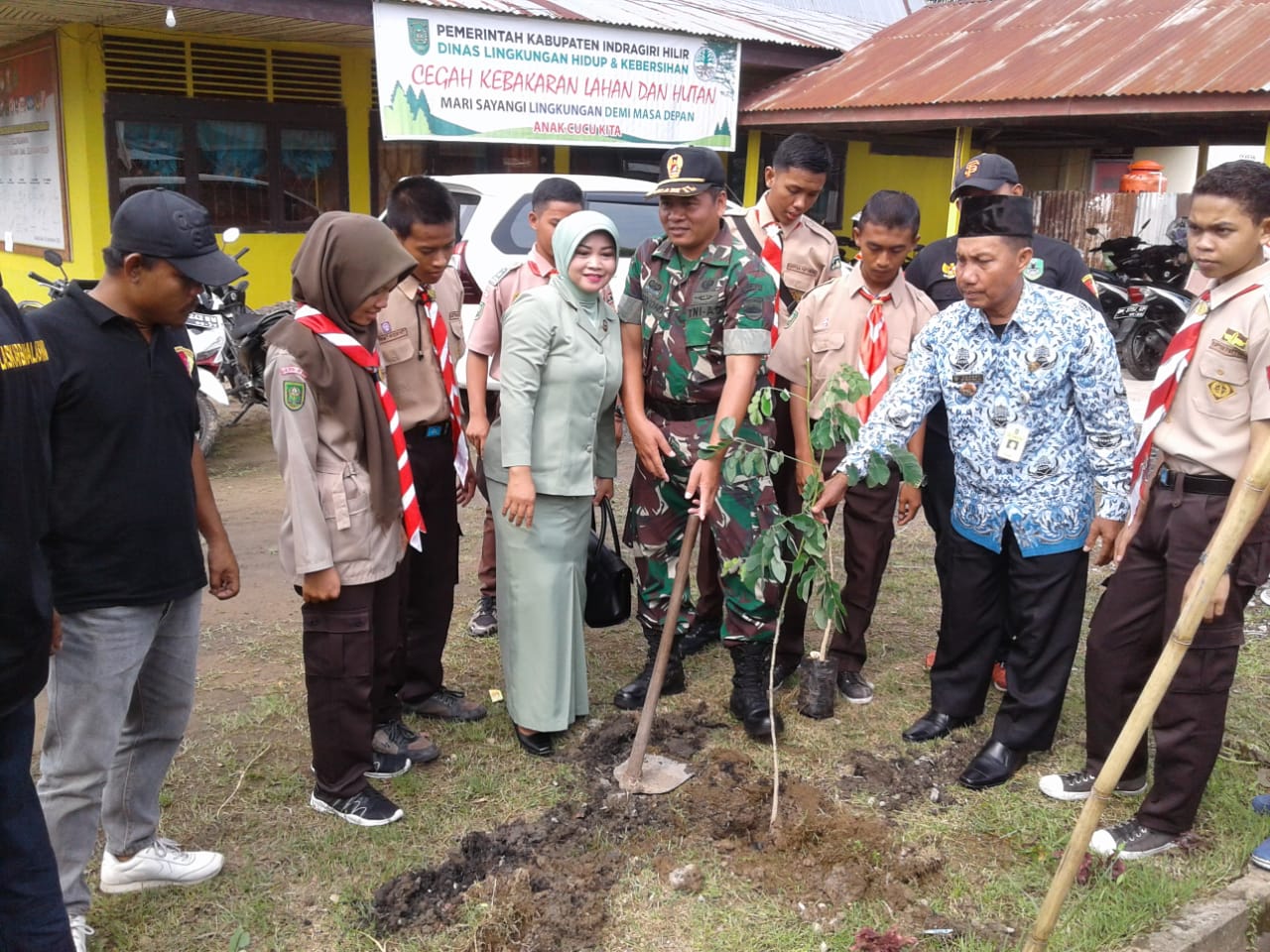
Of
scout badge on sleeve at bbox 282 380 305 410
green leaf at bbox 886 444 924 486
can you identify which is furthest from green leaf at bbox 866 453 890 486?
scout badge on sleeve at bbox 282 380 305 410

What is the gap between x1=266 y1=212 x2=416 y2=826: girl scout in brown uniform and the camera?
2.89 m

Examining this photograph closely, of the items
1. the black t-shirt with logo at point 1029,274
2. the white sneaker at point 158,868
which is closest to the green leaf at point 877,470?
the black t-shirt with logo at point 1029,274

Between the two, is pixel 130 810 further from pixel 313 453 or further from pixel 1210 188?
pixel 1210 188

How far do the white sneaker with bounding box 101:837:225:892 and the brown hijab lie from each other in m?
1.17

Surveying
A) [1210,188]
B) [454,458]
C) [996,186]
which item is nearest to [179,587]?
[454,458]

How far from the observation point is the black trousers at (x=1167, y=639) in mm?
2990

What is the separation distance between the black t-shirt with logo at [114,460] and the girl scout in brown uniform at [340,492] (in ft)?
1.09

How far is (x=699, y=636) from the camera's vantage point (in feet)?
15.4

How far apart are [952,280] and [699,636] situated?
1.79m

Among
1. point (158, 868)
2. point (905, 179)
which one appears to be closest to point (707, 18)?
point (905, 179)

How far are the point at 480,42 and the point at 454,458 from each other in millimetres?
6587

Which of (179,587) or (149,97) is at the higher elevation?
(149,97)

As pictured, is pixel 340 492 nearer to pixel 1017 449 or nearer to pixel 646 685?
pixel 646 685

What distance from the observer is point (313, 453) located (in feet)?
9.62
